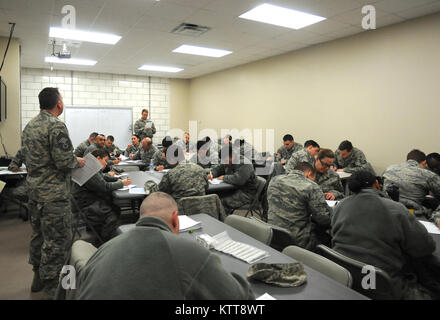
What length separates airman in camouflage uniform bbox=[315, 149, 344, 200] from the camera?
11.7ft

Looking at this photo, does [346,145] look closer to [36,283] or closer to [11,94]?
[36,283]

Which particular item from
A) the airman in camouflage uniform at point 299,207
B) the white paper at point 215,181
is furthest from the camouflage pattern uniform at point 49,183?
the white paper at point 215,181

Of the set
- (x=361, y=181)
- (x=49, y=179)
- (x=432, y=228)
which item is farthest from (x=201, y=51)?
(x=432, y=228)

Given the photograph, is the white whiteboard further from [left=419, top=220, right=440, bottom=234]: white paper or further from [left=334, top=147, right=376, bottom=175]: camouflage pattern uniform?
[left=419, top=220, right=440, bottom=234]: white paper

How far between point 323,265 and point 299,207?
1070mm

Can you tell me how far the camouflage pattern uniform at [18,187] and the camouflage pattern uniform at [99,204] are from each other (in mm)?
1315

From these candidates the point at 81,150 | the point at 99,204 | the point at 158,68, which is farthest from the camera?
the point at 158,68

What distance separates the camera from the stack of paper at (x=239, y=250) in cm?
173

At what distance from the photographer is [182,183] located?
10.9 ft

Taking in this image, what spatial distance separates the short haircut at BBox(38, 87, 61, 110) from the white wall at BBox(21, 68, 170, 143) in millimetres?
7670

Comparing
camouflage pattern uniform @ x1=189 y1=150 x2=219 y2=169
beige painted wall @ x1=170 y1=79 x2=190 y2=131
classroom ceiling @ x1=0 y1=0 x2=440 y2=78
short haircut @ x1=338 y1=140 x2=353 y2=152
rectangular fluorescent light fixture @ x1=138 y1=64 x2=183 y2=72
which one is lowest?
camouflage pattern uniform @ x1=189 y1=150 x2=219 y2=169

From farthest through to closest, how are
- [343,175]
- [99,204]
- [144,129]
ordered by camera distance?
[144,129], [343,175], [99,204]

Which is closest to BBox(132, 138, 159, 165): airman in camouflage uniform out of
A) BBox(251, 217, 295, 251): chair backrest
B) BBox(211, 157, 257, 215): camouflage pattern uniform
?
BBox(211, 157, 257, 215): camouflage pattern uniform
